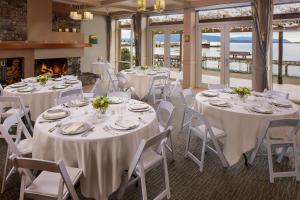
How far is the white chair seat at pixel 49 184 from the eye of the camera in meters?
2.16

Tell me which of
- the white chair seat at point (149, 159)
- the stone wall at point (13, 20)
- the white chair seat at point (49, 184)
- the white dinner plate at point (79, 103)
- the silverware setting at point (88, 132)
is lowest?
the white chair seat at point (49, 184)

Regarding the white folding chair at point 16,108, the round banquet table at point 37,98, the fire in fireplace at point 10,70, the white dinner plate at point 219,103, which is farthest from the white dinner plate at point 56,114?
the fire in fireplace at point 10,70

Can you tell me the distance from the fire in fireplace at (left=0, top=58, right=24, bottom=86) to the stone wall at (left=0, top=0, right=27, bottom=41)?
764mm

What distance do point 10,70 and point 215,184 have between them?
25.1 feet

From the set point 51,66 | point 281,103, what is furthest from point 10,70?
point 281,103

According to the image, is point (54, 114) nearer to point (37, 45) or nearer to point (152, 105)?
point (152, 105)

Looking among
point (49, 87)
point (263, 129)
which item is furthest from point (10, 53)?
point (263, 129)

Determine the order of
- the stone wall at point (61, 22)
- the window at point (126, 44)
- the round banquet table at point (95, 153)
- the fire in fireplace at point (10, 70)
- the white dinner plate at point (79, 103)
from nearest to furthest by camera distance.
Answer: the round banquet table at point (95, 153) → the white dinner plate at point (79, 103) → the fire in fireplace at point (10, 70) → the stone wall at point (61, 22) → the window at point (126, 44)

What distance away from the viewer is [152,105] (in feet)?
23.6

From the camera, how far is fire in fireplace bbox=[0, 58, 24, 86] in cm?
830

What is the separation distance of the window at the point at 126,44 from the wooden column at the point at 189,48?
3.24 metres

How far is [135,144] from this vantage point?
2.64 meters

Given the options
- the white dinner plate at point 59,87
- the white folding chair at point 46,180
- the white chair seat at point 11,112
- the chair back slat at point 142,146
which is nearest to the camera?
the white folding chair at point 46,180

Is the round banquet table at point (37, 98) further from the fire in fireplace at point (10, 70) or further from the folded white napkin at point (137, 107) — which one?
the fire in fireplace at point (10, 70)
